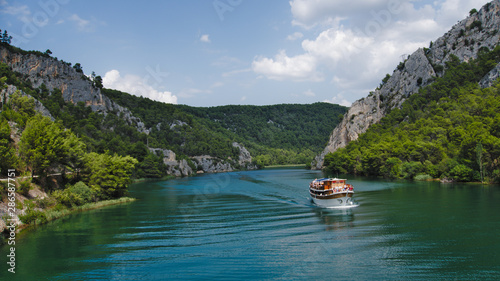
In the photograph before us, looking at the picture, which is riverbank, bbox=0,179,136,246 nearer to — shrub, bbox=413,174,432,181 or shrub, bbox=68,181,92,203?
shrub, bbox=68,181,92,203

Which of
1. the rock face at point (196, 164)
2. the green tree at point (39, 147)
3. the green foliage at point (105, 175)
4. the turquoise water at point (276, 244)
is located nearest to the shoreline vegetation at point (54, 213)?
the turquoise water at point (276, 244)

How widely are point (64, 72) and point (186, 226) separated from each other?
5165 inches

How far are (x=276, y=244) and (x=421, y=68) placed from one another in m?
134

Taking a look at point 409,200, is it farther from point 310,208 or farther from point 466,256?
point 466,256

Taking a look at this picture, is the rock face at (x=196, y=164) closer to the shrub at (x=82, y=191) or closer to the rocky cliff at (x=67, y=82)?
the rocky cliff at (x=67, y=82)

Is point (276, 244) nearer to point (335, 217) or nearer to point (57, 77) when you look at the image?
point (335, 217)

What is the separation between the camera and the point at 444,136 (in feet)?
264

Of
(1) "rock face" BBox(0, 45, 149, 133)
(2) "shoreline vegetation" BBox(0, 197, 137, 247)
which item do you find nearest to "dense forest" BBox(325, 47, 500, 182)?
(2) "shoreline vegetation" BBox(0, 197, 137, 247)

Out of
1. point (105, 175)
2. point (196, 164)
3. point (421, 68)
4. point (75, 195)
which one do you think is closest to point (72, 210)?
point (75, 195)

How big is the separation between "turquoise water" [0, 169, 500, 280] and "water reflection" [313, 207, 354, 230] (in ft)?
0.37

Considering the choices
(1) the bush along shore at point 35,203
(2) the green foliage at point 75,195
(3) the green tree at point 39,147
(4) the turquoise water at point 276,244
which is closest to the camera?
(4) the turquoise water at point 276,244

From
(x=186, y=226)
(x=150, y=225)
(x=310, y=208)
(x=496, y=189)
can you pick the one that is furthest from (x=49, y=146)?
(x=496, y=189)

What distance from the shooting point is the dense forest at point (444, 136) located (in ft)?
200

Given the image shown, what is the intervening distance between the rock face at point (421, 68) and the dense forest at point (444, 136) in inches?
252
